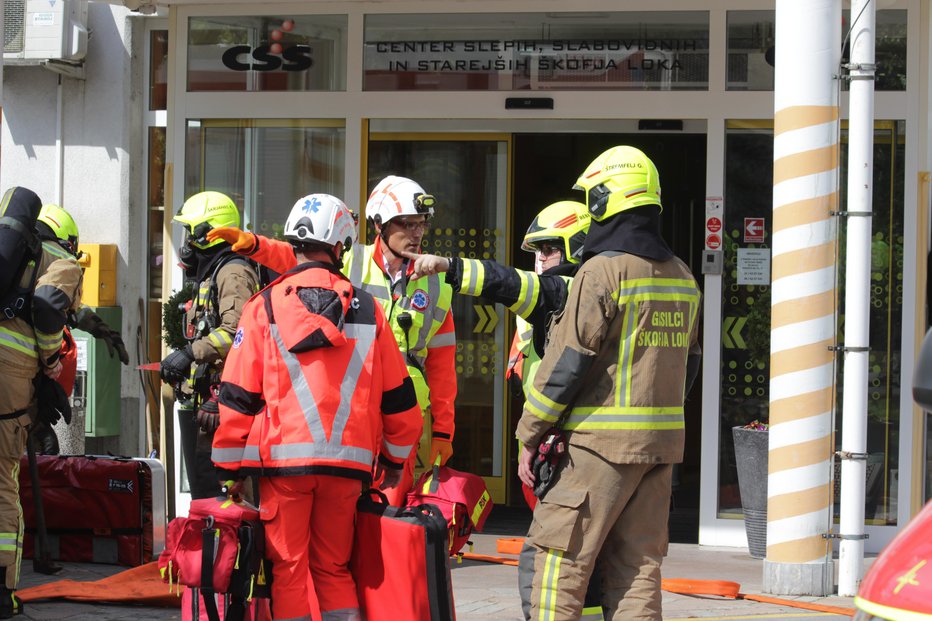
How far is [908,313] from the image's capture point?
28.3 ft

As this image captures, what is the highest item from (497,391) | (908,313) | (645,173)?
(645,173)

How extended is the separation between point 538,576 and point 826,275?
9.81 ft

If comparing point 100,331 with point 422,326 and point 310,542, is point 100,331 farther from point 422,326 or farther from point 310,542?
point 310,542

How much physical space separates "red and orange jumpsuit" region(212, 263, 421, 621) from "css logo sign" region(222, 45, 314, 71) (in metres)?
4.77

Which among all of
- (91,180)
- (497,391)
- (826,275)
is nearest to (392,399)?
(826,275)

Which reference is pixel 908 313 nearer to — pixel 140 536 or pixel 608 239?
pixel 608 239

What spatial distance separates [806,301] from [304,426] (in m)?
3.37

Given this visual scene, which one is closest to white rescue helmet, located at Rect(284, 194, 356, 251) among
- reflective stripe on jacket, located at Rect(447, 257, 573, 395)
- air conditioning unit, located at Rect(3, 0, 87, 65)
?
reflective stripe on jacket, located at Rect(447, 257, 573, 395)

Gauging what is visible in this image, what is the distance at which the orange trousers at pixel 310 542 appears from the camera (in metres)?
4.82

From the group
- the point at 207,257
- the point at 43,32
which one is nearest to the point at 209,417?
the point at 207,257

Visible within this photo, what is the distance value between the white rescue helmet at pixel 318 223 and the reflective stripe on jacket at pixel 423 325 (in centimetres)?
101

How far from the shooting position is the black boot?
20.3ft

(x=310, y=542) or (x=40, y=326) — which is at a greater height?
(x=40, y=326)

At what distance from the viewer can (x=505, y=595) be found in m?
7.11
